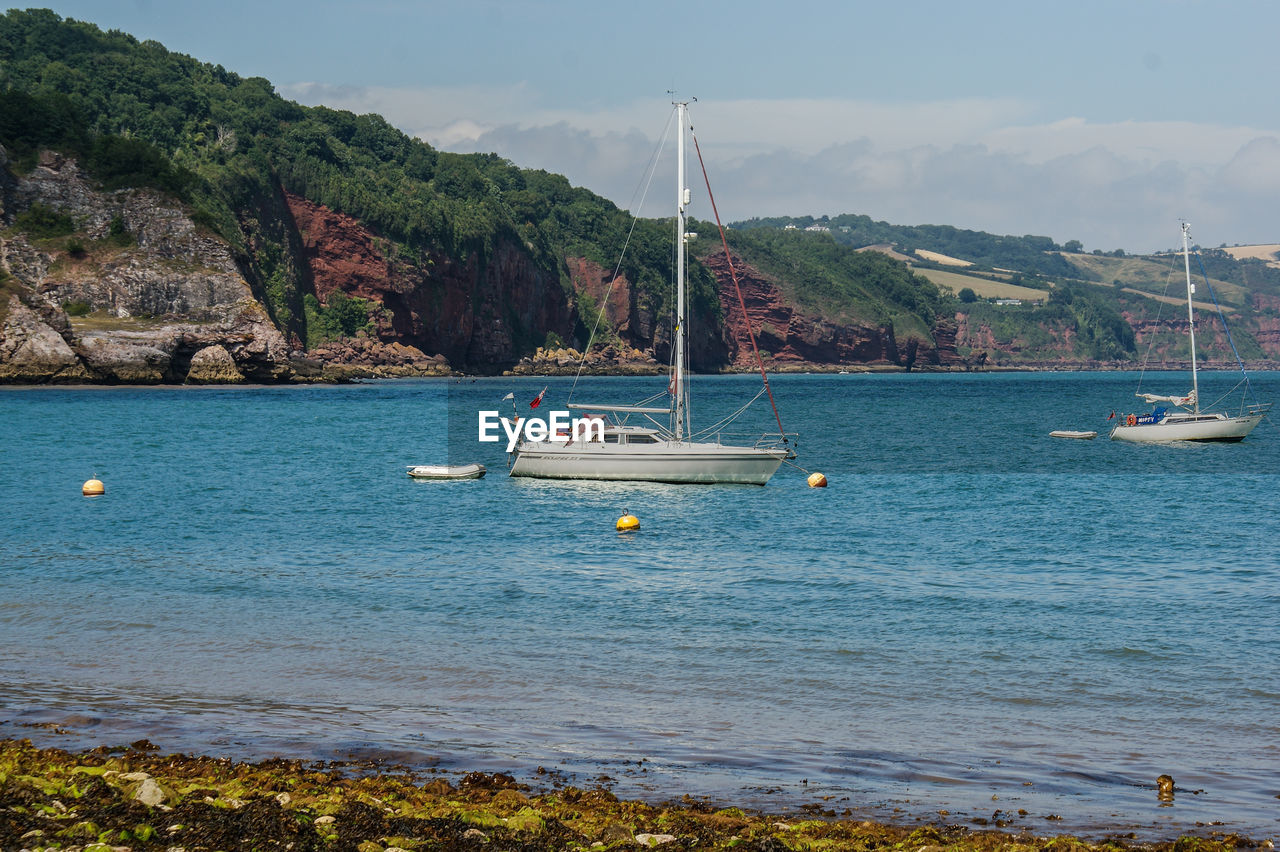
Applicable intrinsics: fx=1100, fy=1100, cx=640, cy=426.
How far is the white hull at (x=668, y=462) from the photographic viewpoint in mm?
36625

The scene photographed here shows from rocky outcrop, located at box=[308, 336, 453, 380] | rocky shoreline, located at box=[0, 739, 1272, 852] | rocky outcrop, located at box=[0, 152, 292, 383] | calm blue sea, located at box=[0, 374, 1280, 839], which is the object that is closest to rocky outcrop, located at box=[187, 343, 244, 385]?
rocky outcrop, located at box=[0, 152, 292, 383]

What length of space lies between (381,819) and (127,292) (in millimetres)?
106371

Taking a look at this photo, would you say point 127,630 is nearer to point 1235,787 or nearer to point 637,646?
point 637,646

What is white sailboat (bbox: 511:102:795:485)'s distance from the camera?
36656 mm

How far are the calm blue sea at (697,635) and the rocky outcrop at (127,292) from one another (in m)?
60.7

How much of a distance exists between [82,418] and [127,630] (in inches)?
2166

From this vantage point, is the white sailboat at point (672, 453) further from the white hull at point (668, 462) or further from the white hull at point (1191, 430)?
the white hull at point (1191, 430)

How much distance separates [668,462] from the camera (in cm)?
3666

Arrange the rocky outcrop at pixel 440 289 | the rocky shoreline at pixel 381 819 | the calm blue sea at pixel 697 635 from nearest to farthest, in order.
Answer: the rocky shoreline at pixel 381 819 < the calm blue sea at pixel 697 635 < the rocky outcrop at pixel 440 289

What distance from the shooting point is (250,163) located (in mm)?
134500

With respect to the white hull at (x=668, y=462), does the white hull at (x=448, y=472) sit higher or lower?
lower

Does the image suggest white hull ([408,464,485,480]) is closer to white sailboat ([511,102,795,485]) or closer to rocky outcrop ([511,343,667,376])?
white sailboat ([511,102,795,485])

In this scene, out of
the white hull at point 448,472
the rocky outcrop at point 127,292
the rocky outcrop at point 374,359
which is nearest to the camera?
the white hull at point 448,472

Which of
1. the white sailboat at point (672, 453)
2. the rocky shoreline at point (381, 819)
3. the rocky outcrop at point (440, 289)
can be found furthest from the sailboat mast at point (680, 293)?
the rocky outcrop at point (440, 289)
